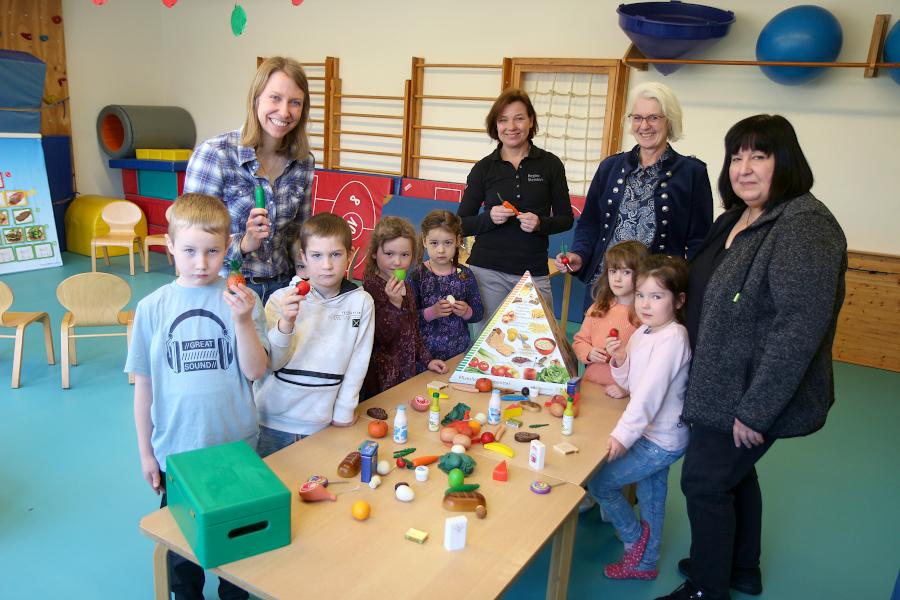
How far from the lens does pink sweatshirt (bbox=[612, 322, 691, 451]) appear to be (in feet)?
6.43

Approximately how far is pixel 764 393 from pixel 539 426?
64cm

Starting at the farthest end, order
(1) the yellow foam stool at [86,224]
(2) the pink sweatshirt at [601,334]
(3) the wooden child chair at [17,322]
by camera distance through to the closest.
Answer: (1) the yellow foam stool at [86,224] → (3) the wooden child chair at [17,322] → (2) the pink sweatshirt at [601,334]

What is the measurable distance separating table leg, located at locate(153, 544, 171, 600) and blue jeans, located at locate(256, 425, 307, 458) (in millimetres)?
528

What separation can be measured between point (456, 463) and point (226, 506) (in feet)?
2.00

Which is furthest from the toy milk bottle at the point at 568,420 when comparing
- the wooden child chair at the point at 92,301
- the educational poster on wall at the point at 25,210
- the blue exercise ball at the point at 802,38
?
the educational poster on wall at the point at 25,210

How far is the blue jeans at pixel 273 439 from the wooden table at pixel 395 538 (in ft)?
0.55

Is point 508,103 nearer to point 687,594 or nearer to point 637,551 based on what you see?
point 637,551

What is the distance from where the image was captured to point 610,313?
7.91 ft

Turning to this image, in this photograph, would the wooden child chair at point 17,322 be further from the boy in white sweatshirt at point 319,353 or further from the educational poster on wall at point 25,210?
the educational poster on wall at point 25,210

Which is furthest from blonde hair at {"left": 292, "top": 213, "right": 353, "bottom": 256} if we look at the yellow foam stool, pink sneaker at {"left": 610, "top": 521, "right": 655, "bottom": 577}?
the yellow foam stool

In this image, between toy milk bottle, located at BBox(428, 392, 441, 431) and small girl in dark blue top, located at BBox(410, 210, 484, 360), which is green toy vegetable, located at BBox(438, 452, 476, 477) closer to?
toy milk bottle, located at BBox(428, 392, 441, 431)

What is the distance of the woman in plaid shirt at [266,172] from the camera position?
1995 mm

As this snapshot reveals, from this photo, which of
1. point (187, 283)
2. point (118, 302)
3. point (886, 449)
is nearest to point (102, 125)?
point (118, 302)

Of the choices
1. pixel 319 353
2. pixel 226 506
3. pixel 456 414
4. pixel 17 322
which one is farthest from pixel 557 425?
pixel 17 322
